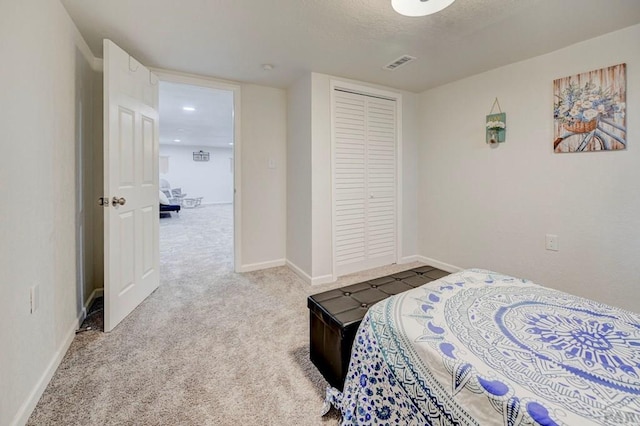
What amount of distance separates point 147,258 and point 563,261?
3.63m

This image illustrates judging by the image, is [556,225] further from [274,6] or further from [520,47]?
[274,6]

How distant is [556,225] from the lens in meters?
2.38

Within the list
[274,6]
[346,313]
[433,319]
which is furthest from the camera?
[274,6]

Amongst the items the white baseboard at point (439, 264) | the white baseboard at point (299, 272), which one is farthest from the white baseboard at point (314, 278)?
the white baseboard at point (439, 264)

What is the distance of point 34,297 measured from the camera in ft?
4.59

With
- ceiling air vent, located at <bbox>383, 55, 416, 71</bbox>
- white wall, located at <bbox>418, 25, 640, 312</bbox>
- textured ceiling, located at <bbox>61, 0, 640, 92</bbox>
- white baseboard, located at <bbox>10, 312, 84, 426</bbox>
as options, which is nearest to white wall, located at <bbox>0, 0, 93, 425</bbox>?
white baseboard, located at <bbox>10, 312, 84, 426</bbox>

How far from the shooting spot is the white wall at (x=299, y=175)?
9.52 ft

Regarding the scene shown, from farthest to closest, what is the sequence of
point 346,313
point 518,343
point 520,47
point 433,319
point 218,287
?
point 218,287 → point 520,47 → point 346,313 → point 433,319 → point 518,343

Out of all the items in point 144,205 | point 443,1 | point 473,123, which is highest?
point 443,1

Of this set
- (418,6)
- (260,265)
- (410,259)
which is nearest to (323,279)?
(260,265)

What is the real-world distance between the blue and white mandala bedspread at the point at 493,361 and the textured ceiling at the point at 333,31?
5.73 ft

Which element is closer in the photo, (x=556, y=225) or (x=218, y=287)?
(x=556, y=225)

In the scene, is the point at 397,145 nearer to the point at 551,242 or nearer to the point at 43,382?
the point at 551,242

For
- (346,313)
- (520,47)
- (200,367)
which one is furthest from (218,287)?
(520,47)
